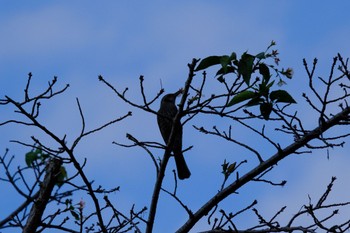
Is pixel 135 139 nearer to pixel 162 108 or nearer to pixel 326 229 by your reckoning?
pixel 326 229

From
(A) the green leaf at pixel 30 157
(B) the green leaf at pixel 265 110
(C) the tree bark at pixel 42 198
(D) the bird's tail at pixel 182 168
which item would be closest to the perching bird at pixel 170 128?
(D) the bird's tail at pixel 182 168

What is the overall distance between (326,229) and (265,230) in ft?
1.31

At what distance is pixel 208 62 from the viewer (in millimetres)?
3469

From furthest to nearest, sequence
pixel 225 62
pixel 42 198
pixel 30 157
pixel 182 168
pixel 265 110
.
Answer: pixel 182 168
pixel 42 198
pixel 30 157
pixel 265 110
pixel 225 62

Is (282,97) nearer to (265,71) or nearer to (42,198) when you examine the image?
(265,71)

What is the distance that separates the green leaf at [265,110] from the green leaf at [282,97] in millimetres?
61

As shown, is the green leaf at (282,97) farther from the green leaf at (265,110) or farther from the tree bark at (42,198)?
the tree bark at (42,198)

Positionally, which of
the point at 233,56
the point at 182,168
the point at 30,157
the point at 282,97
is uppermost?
the point at 182,168

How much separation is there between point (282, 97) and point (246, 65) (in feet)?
1.08

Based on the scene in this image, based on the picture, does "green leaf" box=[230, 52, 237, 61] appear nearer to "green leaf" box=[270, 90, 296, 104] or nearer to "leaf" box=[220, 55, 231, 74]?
"leaf" box=[220, 55, 231, 74]

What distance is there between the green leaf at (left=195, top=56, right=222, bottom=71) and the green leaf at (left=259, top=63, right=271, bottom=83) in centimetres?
27

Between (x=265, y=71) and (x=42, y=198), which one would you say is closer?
(x=265, y=71)

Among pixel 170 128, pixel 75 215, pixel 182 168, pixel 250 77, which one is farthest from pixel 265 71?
pixel 170 128

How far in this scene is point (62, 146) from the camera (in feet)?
12.2
